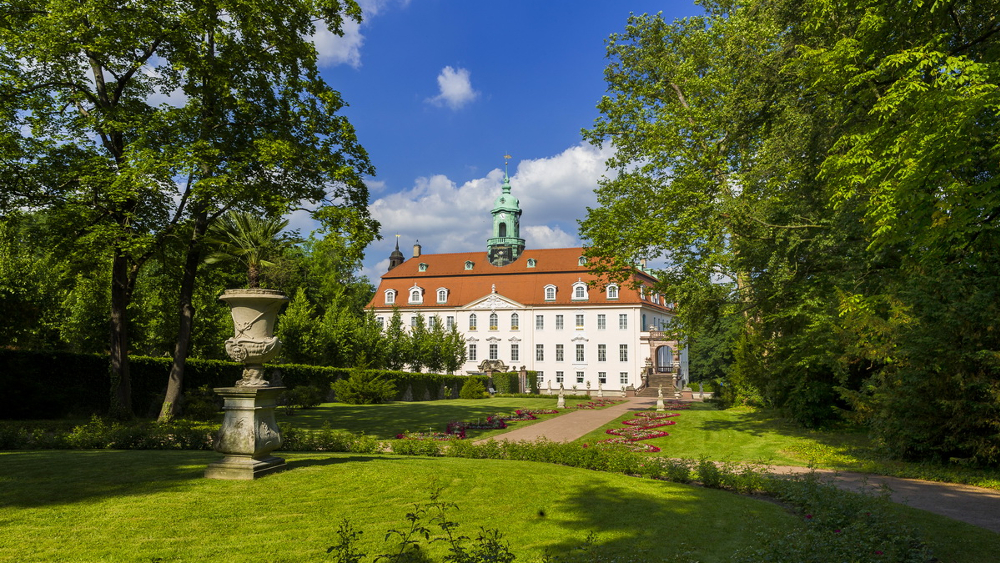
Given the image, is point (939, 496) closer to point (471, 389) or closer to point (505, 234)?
point (471, 389)

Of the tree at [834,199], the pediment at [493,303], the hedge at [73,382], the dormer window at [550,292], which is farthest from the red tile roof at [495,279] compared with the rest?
the hedge at [73,382]

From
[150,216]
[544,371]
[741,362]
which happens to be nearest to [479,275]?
[544,371]

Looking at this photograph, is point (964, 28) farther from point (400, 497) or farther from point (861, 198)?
point (400, 497)

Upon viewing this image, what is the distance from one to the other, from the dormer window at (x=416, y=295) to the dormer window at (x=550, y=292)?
1398cm

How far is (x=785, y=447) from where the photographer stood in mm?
15680

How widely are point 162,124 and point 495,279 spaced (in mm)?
48569

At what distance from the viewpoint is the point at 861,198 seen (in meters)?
14.8

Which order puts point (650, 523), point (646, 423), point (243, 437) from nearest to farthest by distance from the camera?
point (650, 523) → point (243, 437) → point (646, 423)

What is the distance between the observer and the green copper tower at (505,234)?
211 ft

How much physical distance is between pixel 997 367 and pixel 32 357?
2473cm

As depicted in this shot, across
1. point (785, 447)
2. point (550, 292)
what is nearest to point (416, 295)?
point (550, 292)

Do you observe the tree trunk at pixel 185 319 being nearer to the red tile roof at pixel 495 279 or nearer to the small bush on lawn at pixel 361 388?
the small bush on lawn at pixel 361 388

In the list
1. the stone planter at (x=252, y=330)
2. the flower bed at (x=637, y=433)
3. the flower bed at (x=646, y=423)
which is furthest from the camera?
the flower bed at (x=646, y=423)

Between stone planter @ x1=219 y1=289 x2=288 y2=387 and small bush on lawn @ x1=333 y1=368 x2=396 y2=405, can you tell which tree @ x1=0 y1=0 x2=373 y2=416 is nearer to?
stone planter @ x1=219 y1=289 x2=288 y2=387
